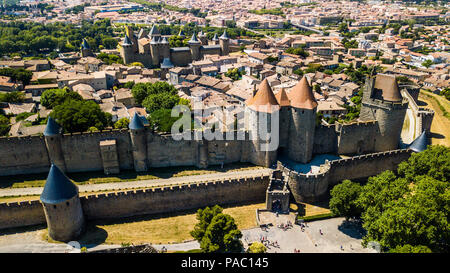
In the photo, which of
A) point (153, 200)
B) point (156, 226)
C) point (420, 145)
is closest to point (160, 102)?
point (153, 200)

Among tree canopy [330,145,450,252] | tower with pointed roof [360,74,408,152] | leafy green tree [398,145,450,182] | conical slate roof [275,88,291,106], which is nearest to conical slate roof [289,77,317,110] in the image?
conical slate roof [275,88,291,106]

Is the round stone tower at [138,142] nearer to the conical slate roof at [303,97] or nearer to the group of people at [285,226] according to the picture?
the group of people at [285,226]

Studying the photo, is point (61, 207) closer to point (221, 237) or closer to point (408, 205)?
point (221, 237)

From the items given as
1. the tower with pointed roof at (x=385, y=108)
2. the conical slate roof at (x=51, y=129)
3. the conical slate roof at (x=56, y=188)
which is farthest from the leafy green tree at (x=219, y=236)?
the tower with pointed roof at (x=385, y=108)

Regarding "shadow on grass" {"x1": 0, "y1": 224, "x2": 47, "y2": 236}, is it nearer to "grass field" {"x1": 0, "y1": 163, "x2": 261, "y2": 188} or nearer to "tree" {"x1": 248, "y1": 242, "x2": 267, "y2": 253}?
"grass field" {"x1": 0, "y1": 163, "x2": 261, "y2": 188}
